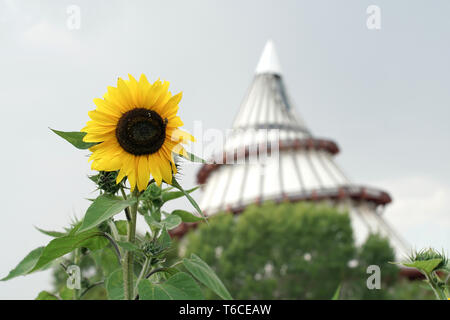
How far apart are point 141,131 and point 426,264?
1.10 m

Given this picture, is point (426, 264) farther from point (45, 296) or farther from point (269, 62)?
point (269, 62)

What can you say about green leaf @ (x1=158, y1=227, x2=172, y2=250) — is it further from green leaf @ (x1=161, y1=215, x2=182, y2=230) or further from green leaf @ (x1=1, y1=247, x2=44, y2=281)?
green leaf @ (x1=1, y1=247, x2=44, y2=281)

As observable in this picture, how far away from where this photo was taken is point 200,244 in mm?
33562

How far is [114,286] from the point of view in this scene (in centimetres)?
158

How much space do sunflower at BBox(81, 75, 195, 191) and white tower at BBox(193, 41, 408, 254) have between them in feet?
141

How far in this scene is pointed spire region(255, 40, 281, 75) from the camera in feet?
210

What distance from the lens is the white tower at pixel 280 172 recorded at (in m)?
48.0

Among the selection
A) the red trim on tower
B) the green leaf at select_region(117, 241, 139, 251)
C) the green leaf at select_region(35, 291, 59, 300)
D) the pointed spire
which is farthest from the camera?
the pointed spire

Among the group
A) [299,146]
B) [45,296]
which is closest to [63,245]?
[45,296]

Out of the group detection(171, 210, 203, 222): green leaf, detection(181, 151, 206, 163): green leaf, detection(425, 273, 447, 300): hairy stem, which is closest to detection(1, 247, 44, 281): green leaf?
detection(171, 210, 203, 222): green leaf

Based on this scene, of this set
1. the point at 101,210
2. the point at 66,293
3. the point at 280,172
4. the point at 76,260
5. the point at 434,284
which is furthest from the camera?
the point at 280,172

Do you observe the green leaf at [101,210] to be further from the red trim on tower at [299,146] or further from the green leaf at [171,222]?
the red trim on tower at [299,146]

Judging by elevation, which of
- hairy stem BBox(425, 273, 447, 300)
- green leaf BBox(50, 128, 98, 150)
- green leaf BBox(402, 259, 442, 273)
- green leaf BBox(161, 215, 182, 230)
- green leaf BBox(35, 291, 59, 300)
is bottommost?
green leaf BBox(35, 291, 59, 300)
